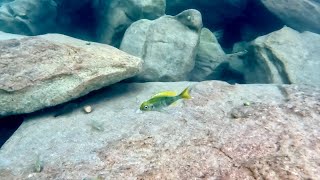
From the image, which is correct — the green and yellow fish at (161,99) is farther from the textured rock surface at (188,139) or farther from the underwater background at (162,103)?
the textured rock surface at (188,139)

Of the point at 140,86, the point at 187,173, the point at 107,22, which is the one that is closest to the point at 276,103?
the point at 187,173

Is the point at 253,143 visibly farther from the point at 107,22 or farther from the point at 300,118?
the point at 107,22

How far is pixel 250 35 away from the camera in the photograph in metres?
10.1

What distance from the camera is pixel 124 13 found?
9.19 meters

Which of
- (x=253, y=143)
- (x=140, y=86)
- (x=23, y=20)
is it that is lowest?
(x=23, y=20)

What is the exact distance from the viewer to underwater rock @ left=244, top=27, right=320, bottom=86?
718 cm

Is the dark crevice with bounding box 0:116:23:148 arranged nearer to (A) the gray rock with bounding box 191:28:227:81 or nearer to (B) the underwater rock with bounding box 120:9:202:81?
(B) the underwater rock with bounding box 120:9:202:81

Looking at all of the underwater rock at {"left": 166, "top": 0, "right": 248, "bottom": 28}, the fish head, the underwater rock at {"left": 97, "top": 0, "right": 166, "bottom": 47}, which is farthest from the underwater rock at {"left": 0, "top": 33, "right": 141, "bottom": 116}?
the underwater rock at {"left": 166, "top": 0, "right": 248, "bottom": 28}

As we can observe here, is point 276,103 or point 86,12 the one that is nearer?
point 276,103

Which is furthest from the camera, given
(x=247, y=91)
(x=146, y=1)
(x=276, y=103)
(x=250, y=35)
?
(x=250, y=35)

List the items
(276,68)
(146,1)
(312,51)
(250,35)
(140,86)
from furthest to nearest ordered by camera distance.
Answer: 1. (250,35)
2. (146,1)
3. (312,51)
4. (276,68)
5. (140,86)

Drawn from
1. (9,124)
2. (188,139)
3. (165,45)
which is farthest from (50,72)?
(165,45)

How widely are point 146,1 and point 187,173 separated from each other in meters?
6.85

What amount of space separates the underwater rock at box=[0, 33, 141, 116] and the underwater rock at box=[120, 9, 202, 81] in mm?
1491
